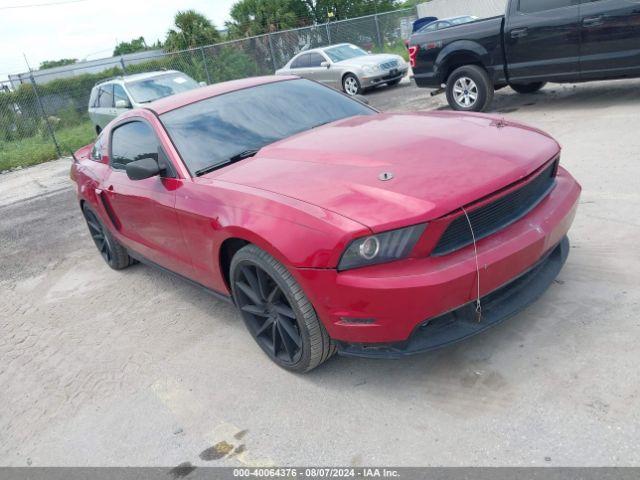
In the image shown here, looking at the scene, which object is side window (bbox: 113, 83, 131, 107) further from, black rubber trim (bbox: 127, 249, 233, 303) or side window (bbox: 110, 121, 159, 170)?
black rubber trim (bbox: 127, 249, 233, 303)

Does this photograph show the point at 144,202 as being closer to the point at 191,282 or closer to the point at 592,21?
the point at 191,282

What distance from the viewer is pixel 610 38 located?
7.57m

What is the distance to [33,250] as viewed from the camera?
6688 mm

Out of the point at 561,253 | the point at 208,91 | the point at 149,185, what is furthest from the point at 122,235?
the point at 561,253

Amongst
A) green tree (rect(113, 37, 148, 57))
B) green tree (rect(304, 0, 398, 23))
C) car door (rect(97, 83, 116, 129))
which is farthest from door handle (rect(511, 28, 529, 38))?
green tree (rect(113, 37, 148, 57))

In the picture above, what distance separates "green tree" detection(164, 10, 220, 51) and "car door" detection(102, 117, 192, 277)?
892 inches

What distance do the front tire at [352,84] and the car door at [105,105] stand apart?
5951 mm

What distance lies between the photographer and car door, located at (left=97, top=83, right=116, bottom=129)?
11.9 metres

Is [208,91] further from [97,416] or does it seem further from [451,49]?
[451,49]

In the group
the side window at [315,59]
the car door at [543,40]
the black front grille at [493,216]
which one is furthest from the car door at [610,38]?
the side window at [315,59]

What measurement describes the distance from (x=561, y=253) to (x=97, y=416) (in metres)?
2.83

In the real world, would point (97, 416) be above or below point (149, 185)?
below

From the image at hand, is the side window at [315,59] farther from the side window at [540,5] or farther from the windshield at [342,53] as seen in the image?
the side window at [540,5]

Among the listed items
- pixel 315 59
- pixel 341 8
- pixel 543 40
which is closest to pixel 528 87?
pixel 543 40
